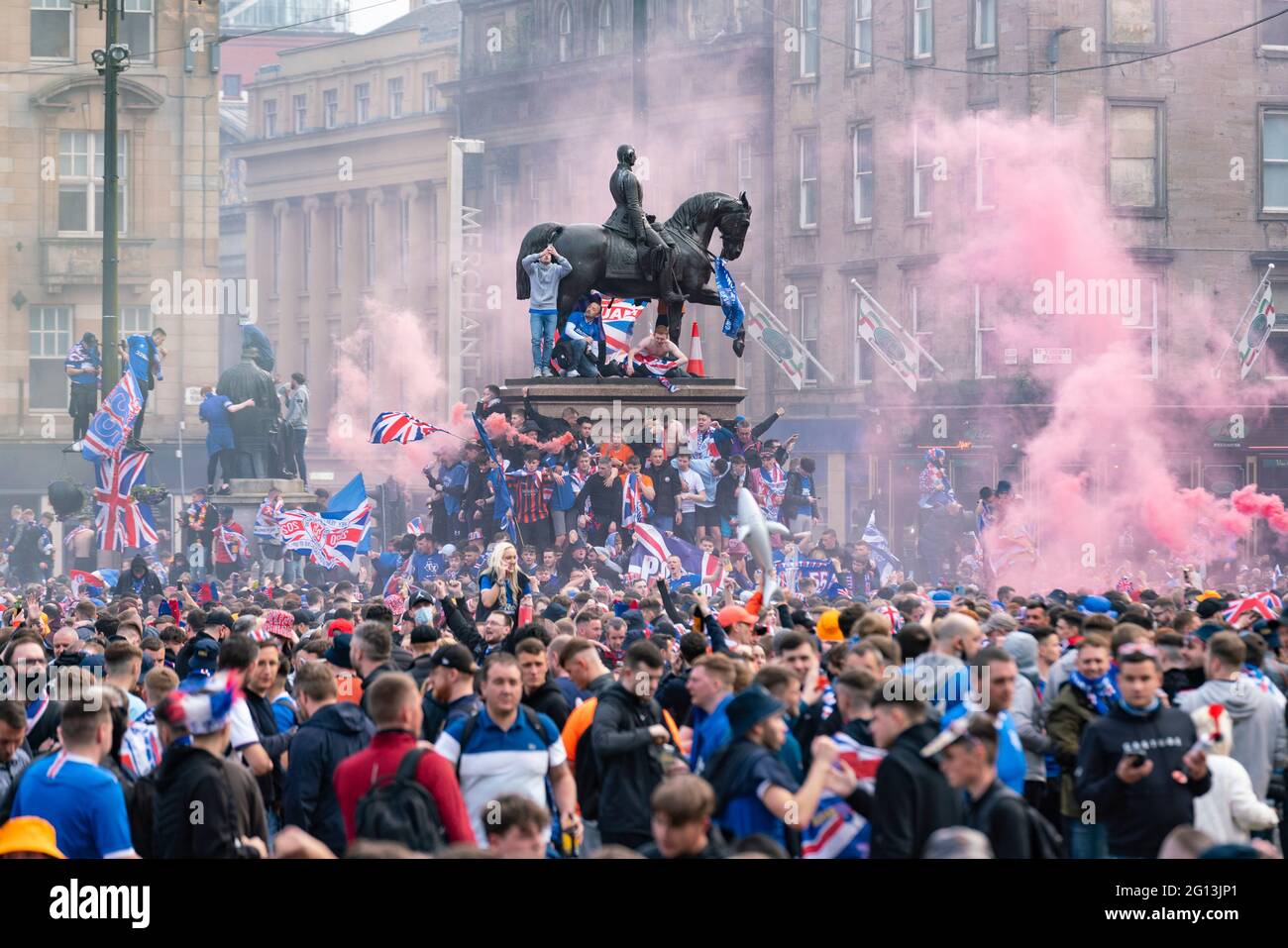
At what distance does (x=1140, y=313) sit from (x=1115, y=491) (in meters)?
4.38

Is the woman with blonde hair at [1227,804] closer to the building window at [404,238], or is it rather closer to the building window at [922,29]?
the building window at [922,29]

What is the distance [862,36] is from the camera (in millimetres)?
48938

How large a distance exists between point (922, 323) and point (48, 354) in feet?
60.9

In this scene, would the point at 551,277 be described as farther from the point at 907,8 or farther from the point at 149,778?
the point at 907,8

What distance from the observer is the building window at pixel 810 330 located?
5056 cm

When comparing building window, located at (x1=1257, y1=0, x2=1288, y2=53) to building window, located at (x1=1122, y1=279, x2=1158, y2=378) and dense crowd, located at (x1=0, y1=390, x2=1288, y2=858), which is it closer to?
building window, located at (x1=1122, y1=279, x2=1158, y2=378)

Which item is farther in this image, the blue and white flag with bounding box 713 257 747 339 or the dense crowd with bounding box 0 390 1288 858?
the blue and white flag with bounding box 713 257 747 339

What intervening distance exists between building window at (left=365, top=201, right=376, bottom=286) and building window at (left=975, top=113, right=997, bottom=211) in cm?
3291

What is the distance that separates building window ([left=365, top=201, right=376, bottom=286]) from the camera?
2891 inches

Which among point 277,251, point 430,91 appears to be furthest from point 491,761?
point 277,251

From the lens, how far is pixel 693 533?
25.5m

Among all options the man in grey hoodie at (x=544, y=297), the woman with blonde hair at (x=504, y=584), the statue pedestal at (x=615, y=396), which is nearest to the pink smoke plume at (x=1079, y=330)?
the statue pedestal at (x=615, y=396)

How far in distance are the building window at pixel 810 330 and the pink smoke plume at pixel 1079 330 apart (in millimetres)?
5748

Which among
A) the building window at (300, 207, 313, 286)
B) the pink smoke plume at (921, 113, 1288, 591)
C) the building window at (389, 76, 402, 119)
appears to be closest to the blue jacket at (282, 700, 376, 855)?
the pink smoke plume at (921, 113, 1288, 591)
